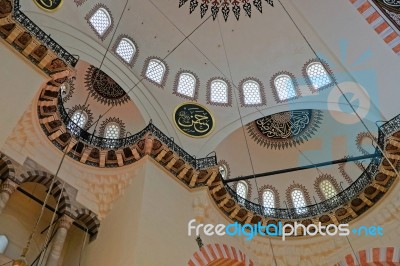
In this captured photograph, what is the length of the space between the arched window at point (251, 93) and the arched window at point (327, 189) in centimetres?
278

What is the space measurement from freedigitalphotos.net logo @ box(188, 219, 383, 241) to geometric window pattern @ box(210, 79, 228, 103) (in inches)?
136

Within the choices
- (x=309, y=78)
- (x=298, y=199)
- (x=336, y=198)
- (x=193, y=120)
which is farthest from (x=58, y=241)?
(x=309, y=78)

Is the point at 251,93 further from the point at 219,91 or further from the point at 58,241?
the point at 58,241

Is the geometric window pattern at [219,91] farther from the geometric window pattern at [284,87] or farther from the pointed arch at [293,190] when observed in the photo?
the pointed arch at [293,190]

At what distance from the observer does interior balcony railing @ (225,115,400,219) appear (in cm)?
824

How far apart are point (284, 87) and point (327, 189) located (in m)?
3.00

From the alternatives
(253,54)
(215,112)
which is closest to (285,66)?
(253,54)

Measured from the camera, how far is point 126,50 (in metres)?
10.4

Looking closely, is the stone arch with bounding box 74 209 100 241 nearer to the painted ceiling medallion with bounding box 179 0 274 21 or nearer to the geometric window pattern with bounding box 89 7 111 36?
the geometric window pattern with bounding box 89 7 111 36

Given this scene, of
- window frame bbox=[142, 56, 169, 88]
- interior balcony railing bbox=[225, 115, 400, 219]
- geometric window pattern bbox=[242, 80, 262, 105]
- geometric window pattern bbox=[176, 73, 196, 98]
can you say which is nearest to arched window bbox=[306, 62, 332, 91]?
geometric window pattern bbox=[242, 80, 262, 105]

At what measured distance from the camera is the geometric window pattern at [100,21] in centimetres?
974

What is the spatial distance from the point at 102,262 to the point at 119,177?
6.09 feet

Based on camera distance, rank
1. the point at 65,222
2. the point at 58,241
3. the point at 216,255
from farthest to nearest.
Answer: the point at 216,255, the point at 65,222, the point at 58,241

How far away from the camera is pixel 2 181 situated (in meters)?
7.02
